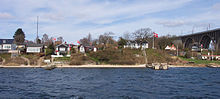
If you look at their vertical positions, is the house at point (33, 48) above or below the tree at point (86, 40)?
below

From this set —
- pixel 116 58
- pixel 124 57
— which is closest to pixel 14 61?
pixel 116 58

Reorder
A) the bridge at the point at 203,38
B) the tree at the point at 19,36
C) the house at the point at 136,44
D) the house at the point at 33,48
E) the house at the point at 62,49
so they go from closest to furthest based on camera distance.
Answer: the house at the point at 33,48 < the house at the point at 62,49 < the house at the point at 136,44 < the bridge at the point at 203,38 < the tree at the point at 19,36

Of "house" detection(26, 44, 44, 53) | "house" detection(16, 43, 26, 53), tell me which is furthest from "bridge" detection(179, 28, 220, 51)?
"house" detection(16, 43, 26, 53)

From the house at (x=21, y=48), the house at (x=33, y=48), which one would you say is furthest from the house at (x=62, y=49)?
the house at (x=21, y=48)

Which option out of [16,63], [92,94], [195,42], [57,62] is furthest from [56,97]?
[195,42]

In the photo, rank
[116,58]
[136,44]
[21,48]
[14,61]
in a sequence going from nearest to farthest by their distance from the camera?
[14,61], [116,58], [21,48], [136,44]

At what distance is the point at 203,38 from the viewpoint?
122250mm

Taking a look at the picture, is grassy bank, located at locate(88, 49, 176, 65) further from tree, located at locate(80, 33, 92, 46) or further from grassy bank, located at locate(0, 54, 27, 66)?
tree, located at locate(80, 33, 92, 46)

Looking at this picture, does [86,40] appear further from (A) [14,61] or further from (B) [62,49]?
(A) [14,61]

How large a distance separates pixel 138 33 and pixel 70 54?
128 feet

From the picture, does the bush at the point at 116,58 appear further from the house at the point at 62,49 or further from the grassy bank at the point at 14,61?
the grassy bank at the point at 14,61

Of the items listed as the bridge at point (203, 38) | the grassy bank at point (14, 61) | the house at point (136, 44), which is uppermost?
the bridge at point (203, 38)

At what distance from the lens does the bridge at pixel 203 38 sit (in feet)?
341

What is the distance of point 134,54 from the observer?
85812 mm
